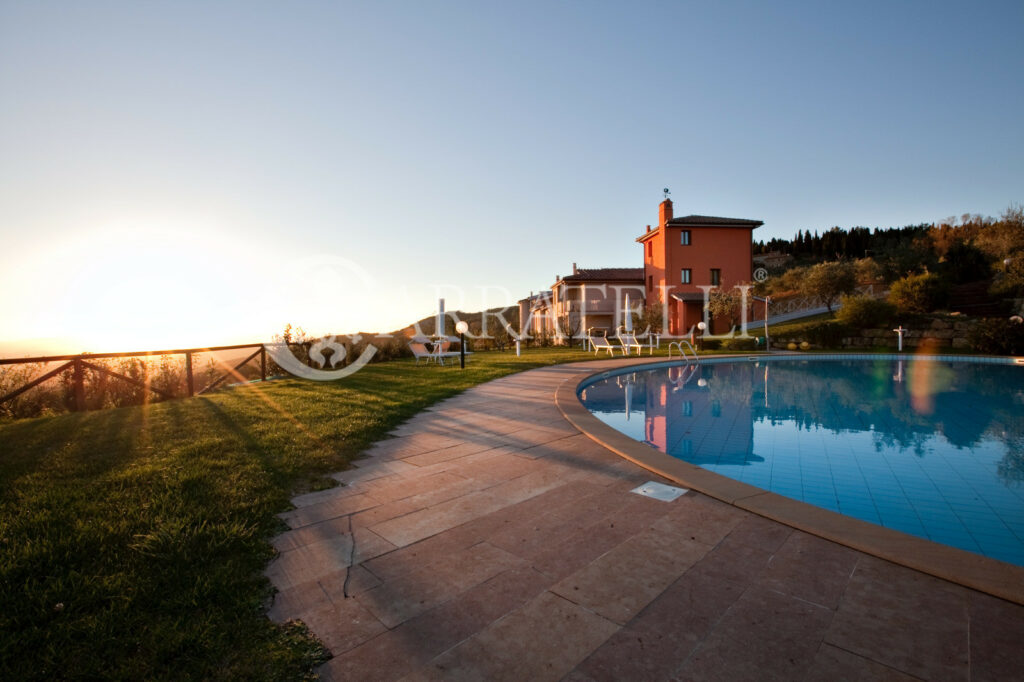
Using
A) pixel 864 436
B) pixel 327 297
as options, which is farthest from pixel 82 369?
pixel 864 436

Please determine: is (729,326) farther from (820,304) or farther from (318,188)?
→ (318,188)

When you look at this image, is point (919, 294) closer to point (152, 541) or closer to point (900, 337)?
point (900, 337)

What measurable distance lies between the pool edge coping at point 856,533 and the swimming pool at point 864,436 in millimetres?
995

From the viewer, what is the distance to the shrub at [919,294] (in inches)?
782

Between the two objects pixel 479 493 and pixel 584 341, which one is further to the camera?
pixel 584 341

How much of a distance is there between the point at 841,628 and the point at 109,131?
1292cm

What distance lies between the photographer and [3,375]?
7.19 metres

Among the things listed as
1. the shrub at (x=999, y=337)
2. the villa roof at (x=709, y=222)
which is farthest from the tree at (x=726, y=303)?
the shrub at (x=999, y=337)

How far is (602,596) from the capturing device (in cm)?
189

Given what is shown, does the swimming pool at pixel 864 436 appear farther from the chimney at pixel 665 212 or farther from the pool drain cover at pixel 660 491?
the chimney at pixel 665 212

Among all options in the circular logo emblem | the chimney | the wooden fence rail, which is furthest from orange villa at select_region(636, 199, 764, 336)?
the wooden fence rail

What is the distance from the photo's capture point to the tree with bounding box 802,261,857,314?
25922 mm

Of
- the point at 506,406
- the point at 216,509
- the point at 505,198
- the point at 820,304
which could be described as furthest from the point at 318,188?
the point at 820,304

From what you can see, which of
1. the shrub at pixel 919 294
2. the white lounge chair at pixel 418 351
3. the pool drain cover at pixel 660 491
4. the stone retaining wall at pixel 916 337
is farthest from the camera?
the shrub at pixel 919 294
